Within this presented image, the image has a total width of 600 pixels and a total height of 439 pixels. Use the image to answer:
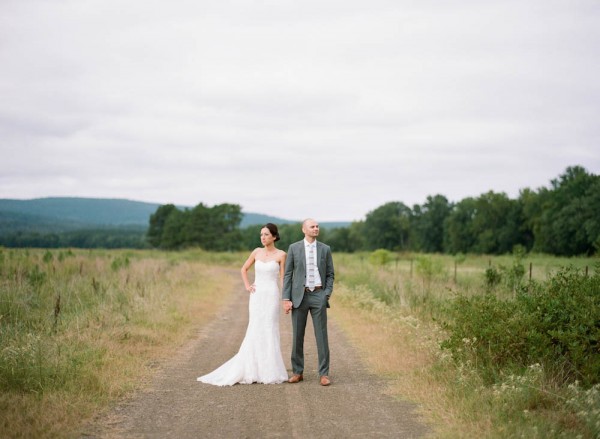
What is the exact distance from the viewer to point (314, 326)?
26.9 feet

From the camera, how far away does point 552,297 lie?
7438 millimetres

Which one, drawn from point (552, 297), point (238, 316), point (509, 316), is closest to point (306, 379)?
point (509, 316)

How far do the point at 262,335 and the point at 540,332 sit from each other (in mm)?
4007

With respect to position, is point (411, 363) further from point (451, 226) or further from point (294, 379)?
point (451, 226)

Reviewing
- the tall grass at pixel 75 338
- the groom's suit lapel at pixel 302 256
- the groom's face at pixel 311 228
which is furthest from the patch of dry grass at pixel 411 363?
the tall grass at pixel 75 338

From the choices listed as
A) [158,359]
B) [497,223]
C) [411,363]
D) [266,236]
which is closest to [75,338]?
[158,359]

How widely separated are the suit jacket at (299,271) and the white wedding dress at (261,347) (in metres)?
0.45

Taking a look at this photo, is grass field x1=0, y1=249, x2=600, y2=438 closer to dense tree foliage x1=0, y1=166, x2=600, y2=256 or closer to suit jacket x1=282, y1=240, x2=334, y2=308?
suit jacket x1=282, y1=240, x2=334, y2=308

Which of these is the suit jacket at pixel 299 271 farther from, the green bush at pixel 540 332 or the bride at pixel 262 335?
the green bush at pixel 540 332

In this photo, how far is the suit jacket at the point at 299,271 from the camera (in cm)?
834

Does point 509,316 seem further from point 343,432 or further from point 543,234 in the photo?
point 543,234

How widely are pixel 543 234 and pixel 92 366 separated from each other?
6591 cm

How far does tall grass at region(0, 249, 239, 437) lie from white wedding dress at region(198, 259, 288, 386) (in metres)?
1.42

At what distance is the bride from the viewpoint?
8297 mm
